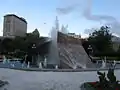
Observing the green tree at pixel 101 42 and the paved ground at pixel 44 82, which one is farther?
the green tree at pixel 101 42

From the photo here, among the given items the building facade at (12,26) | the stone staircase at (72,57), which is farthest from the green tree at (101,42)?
the building facade at (12,26)

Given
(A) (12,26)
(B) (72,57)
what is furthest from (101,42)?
(A) (12,26)

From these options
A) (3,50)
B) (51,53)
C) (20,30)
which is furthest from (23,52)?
(20,30)

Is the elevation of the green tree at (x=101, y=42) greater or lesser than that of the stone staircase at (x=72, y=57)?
greater

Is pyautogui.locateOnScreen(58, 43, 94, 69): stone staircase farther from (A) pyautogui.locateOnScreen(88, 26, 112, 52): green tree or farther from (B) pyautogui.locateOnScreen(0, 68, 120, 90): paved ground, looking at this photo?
(A) pyautogui.locateOnScreen(88, 26, 112, 52): green tree

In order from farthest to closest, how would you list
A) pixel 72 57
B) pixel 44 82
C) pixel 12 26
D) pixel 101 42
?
pixel 12 26 → pixel 101 42 → pixel 72 57 → pixel 44 82

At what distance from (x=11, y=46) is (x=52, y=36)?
33.2 metres

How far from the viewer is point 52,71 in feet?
64.2

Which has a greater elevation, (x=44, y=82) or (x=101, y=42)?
(x=101, y=42)

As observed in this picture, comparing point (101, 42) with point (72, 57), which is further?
point (101, 42)

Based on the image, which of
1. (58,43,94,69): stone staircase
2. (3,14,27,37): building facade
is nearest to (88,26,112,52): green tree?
(58,43,94,69): stone staircase

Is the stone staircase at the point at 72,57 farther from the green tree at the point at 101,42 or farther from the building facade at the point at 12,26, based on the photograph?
the building facade at the point at 12,26

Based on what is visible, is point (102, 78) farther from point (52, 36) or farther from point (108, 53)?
point (108, 53)

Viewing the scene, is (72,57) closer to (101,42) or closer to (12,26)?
(101,42)
